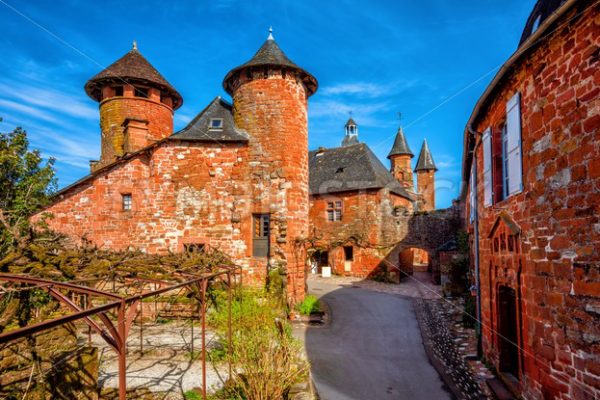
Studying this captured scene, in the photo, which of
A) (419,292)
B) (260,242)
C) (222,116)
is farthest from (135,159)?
(419,292)

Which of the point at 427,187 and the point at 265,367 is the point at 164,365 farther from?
the point at 427,187

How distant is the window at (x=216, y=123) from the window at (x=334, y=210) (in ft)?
36.6

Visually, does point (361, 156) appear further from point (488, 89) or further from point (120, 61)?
point (488, 89)

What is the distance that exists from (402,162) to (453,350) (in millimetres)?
27906

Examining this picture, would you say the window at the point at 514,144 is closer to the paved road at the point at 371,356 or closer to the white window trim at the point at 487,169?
the white window trim at the point at 487,169

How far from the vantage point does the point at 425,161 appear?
38.2 meters

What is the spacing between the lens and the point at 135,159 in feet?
46.4

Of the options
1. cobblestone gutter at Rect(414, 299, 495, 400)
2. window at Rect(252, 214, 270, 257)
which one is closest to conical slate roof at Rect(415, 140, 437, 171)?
cobblestone gutter at Rect(414, 299, 495, 400)

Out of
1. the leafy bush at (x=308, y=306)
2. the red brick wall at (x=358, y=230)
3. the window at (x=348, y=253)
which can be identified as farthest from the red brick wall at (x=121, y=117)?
the window at (x=348, y=253)

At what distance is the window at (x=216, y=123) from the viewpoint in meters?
14.4

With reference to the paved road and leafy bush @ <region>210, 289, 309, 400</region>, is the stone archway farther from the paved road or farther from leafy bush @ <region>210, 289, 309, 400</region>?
leafy bush @ <region>210, 289, 309, 400</region>

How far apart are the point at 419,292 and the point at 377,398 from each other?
1200cm

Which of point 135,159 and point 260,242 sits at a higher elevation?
point 135,159

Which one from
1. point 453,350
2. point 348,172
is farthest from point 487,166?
point 348,172
